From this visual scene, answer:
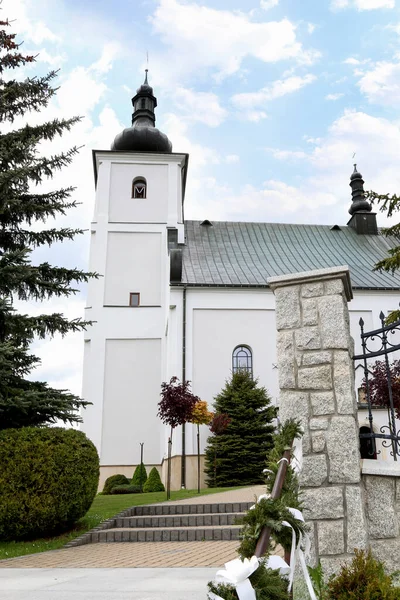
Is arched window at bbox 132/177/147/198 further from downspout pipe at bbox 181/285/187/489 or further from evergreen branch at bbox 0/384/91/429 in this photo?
evergreen branch at bbox 0/384/91/429

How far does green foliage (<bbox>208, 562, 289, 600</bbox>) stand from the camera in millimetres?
2467

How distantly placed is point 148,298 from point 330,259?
8233 mm

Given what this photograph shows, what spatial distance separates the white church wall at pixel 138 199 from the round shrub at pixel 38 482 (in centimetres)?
1664

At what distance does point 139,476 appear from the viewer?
19.2m

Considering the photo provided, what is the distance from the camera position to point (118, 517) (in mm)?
10336

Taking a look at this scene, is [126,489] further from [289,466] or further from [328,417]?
[289,466]

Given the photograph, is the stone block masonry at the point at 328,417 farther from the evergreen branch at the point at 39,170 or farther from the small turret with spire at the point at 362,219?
the small turret with spire at the point at 362,219

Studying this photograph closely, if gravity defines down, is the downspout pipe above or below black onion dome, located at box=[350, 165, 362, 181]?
below

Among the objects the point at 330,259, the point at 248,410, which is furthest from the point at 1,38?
the point at 330,259

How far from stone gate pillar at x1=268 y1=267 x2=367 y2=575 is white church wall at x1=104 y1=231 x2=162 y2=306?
18898 mm

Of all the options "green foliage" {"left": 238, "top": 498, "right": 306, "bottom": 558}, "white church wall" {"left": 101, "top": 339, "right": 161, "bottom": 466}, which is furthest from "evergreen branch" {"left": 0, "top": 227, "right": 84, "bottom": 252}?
"white church wall" {"left": 101, "top": 339, "right": 161, "bottom": 466}

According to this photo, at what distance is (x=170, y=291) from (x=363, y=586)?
1721 cm

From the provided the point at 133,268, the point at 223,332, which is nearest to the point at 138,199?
the point at 133,268

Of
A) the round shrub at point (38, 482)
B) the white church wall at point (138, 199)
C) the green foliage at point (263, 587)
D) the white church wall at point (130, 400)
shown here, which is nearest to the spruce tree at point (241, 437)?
the white church wall at point (130, 400)
